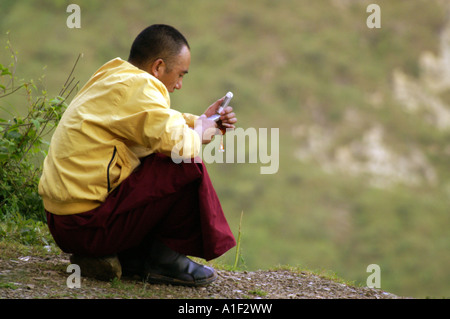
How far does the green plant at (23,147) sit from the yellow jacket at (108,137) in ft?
2.24

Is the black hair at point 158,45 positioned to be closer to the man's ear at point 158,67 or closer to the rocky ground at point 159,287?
the man's ear at point 158,67

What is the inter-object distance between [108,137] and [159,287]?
0.66 meters

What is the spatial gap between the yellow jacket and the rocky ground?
311 millimetres

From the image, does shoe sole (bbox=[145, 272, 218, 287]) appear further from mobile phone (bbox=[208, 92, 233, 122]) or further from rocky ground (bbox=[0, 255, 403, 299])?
mobile phone (bbox=[208, 92, 233, 122])

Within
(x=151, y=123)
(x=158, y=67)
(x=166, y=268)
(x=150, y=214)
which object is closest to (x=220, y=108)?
(x=158, y=67)

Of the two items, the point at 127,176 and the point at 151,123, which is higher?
the point at 151,123

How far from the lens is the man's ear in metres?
2.48

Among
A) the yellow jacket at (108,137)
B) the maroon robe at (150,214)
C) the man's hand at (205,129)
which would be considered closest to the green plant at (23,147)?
the yellow jacket at (108,137)

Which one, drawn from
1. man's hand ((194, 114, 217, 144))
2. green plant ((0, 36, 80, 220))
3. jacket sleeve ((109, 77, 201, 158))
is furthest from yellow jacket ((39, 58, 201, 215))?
green plant ((0, 36, 80, 220))

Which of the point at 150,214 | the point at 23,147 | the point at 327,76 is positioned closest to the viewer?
the point at 150,214

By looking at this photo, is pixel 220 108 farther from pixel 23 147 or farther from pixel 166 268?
pixel 23 147

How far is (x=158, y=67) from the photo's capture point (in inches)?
98.2

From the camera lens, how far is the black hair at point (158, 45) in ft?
8.16

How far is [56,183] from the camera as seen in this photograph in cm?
233
